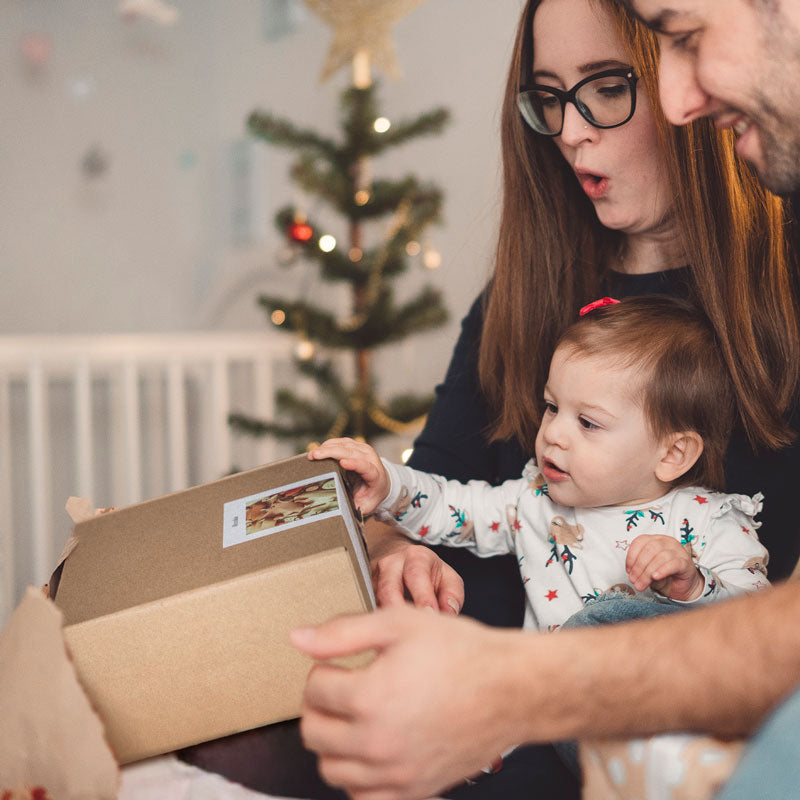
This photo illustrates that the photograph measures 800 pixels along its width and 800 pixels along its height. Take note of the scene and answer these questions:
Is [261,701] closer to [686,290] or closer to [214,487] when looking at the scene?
[214,487]

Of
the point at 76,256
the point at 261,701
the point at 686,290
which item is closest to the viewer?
the point at 261,701

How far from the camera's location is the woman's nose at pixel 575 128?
3.81 feet

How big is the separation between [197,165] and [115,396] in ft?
4.28

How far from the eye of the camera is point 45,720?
711 millimetres

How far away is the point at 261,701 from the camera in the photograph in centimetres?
78

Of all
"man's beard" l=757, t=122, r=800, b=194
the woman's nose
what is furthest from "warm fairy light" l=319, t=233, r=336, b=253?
"man's beard" l=757, t=122, r=800, b=194

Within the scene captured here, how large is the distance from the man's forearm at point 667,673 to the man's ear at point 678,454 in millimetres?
476

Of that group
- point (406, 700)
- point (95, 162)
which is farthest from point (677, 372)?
point (95, 162)

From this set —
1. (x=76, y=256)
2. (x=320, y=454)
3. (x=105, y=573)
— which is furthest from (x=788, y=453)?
(x=76, y=256)

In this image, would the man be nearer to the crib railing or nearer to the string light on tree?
the crib railing

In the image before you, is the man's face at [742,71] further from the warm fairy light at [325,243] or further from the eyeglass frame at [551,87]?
the warm fairy light at [325,243]

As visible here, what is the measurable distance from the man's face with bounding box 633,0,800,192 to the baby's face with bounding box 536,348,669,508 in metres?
0.31

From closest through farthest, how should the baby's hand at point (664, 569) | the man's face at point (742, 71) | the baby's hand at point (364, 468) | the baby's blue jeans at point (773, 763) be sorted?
the baby's blue jeans at point (773, 763) < the man's face at point (742, 71) < the baby's hand at point (664, 569) < the baby's hand at point (364, 468)

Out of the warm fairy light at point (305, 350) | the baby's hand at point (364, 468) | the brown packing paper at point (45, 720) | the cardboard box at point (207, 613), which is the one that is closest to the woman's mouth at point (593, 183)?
the baby's hand at point (364, 468)
